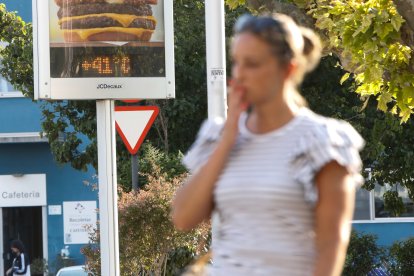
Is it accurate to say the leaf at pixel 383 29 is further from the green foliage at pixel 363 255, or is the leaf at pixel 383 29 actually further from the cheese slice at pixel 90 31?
the green foliage at pixel 363 255

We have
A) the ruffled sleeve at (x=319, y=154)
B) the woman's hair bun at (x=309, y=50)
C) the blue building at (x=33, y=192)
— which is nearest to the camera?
the ruffled sleeve at (x=319, y=154)

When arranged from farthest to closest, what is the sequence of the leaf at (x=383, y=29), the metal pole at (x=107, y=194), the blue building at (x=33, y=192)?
the blue building at (x=33, y=192)
the leaf at (x=383, y=29)
the metal pole at (x=107, y=194)

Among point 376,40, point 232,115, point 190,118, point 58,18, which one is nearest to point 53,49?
point 58,18

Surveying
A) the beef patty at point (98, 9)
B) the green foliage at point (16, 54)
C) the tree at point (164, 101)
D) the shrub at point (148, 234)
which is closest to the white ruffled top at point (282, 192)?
the beef patty at point (98, 9)

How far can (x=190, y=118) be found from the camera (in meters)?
22.1

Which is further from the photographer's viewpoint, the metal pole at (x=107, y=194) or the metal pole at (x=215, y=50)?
the metal pole at (x=215, y=50)

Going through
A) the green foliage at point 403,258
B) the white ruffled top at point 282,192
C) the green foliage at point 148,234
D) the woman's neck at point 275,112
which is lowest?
the green foliage at point 403,258

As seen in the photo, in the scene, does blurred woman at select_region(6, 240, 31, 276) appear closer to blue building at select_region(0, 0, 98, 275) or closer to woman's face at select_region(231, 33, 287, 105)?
blue building at select_region(0, 0, 98, 275)

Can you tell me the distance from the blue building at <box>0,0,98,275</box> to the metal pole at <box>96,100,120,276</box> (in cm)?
1896

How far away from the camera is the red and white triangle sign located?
14.1 meters

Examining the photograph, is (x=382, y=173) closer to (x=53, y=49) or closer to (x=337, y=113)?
(x=337, y=113)

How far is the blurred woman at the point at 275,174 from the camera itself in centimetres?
338

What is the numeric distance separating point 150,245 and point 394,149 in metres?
9.27

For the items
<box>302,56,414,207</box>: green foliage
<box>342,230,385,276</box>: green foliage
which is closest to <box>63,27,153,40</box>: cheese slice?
<box>302,56,414,207</box>: green foliage
